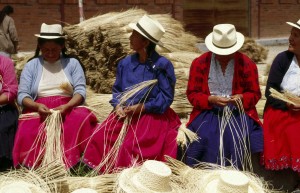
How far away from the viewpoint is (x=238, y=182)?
2.39m

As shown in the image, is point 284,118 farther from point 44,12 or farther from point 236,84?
point 44,12

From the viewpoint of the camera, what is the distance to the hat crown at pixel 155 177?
248 cm

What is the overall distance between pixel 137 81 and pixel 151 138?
435mm

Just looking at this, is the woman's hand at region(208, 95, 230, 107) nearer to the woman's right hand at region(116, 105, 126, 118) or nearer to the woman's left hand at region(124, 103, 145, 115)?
the woman's left hand at region(124, 103, 145, 115)

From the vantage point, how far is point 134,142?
342 centimetres

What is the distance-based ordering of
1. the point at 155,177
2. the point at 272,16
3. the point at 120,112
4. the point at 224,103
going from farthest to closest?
1. the point at 272,16
2. the point at 120,112
3. the point at 224,103
4. the point at 155,177

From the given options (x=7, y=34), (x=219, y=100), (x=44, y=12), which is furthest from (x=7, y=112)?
(x=44, y=12)

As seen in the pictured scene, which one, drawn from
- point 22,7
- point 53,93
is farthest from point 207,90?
point 22,7

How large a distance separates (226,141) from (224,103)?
264 millimetres

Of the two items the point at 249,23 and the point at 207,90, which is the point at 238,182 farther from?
the point at 249,23

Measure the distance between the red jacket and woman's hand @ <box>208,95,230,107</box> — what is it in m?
0.04

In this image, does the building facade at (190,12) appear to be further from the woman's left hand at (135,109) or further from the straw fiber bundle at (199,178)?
the straw fiber bundle at (199,178)

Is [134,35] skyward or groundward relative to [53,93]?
skyward

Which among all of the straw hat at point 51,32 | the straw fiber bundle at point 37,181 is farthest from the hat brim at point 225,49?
the straw fiber bundle at point 37,181
